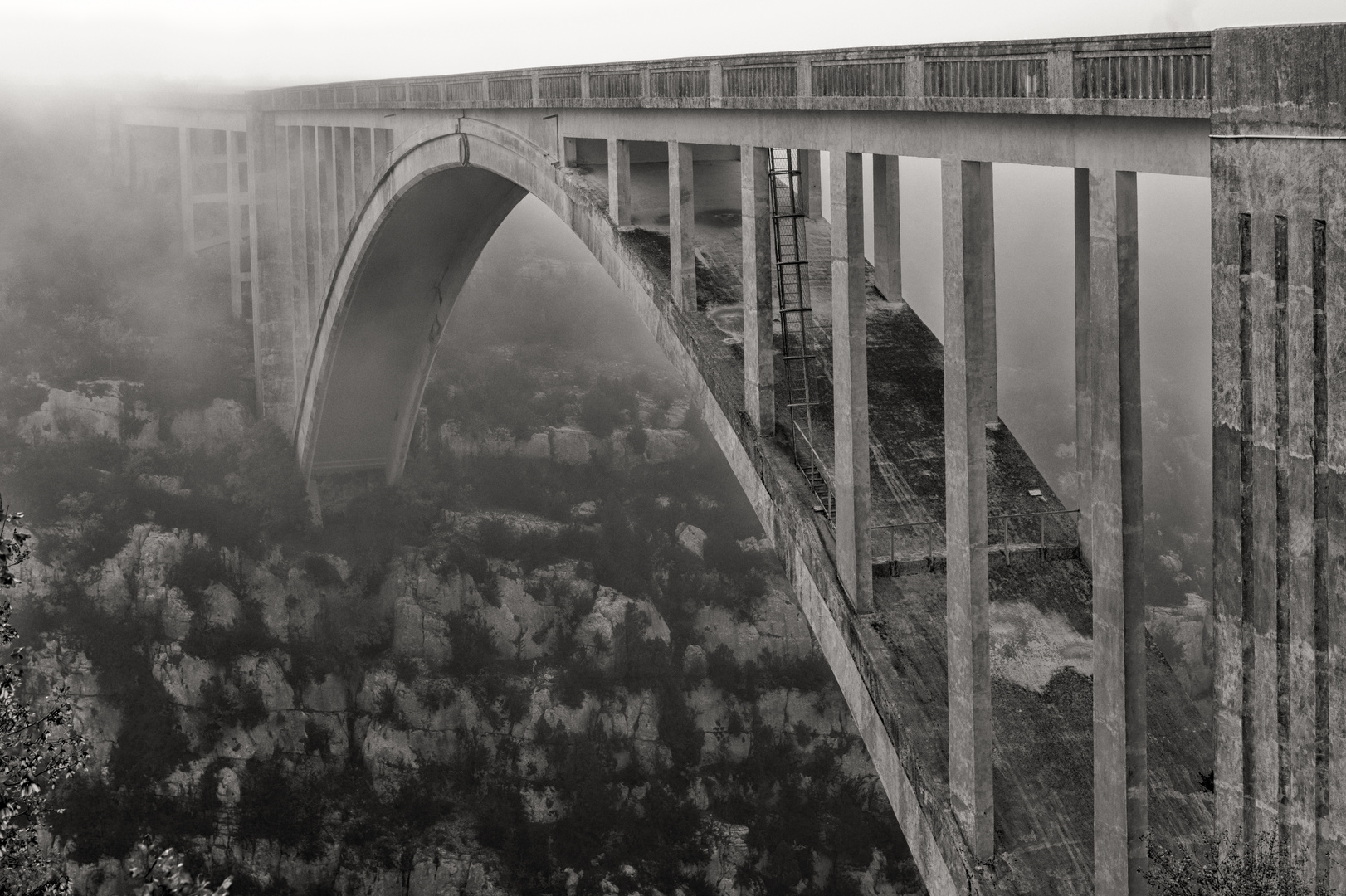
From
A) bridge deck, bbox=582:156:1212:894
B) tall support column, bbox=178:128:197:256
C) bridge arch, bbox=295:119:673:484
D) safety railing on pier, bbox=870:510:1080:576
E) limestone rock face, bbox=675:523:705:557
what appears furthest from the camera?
tall support column, bbox=178:128:197:256

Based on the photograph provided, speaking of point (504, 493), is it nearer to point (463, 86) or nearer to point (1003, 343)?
point (463, 86)

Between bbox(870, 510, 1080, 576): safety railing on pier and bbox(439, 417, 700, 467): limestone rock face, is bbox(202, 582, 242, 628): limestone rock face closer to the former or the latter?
bbox(439, 417, 700, 467): limestone rock face

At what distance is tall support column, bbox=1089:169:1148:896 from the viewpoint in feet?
31.5

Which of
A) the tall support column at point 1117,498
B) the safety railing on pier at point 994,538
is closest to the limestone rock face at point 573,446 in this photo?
the safety railing on pier at point 994,538

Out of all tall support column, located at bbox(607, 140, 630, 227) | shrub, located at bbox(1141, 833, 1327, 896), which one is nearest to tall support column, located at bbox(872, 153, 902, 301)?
tall support column, located at bbox(607, 140, 630, 227)

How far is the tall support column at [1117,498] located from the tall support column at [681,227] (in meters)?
8.07

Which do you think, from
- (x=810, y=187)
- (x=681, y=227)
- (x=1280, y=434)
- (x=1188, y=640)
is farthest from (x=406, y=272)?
(x=1280, y=434)

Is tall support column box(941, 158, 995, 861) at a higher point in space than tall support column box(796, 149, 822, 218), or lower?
lower

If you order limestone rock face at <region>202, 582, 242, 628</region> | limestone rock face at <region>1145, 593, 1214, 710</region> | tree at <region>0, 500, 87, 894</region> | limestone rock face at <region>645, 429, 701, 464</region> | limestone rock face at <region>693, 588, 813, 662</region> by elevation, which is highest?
tree at <region>0, 500, 87, 894</region>

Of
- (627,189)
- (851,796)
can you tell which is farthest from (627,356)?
(627,189)

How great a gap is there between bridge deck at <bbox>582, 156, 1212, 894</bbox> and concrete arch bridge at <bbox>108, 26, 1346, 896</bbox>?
0.10 ft

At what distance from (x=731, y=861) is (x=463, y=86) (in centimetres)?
1832

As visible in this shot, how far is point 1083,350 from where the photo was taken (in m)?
12.3

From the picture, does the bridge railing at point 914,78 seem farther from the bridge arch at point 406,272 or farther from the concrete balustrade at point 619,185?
the bridge arch at point 406,272
